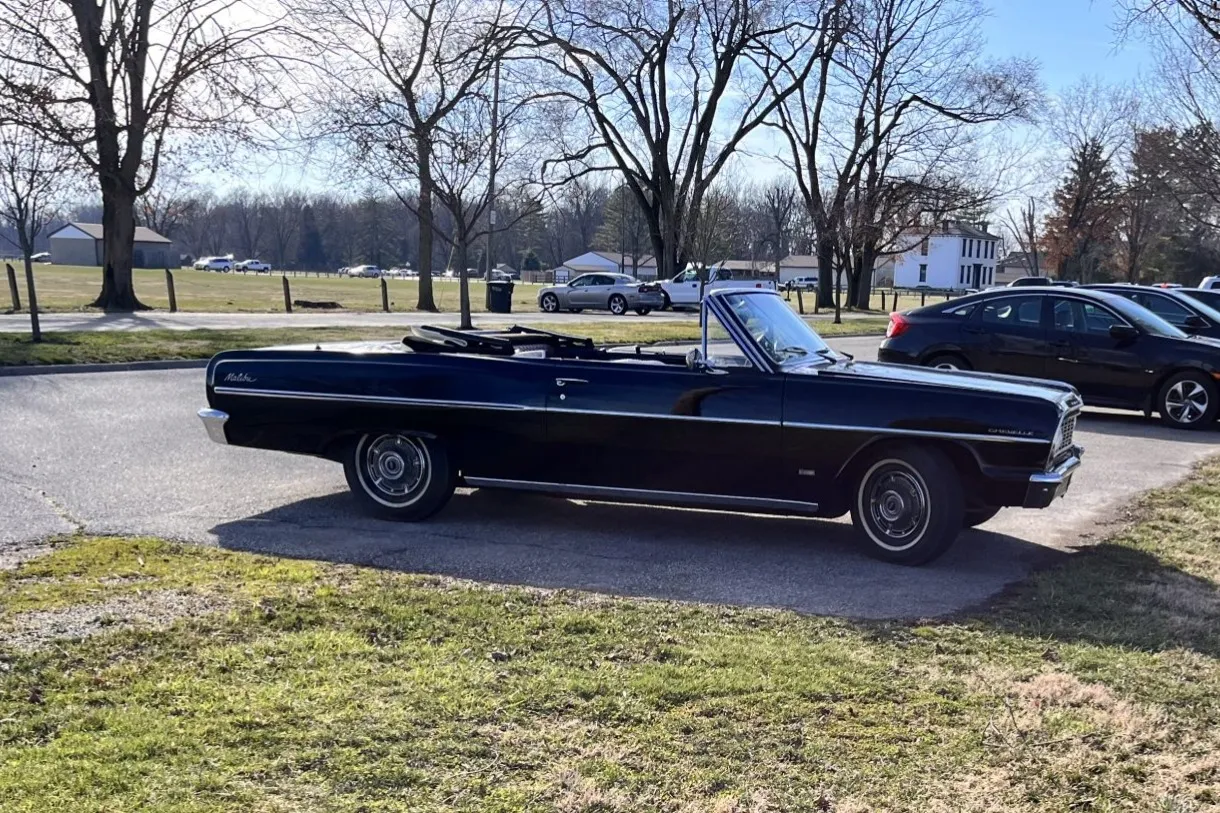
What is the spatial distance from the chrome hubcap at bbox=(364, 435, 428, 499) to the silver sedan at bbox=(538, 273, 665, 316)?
3171cm

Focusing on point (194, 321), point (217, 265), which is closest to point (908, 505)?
point (194, 321)

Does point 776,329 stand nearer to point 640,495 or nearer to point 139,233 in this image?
point 640,495

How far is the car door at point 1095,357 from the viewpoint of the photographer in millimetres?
12352

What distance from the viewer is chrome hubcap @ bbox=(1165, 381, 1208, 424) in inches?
Result: 480

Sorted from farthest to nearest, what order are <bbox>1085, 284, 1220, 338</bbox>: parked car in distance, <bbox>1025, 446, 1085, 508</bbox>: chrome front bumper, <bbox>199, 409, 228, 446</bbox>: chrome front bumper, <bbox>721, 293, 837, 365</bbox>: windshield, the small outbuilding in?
the small outbuilding < <bbox>1085, 284, 1220, 338</bbox>: parked car in distance < <bbox>199, 409, 228, 446</bbox>: chrome front bumper < <bbox>721, 293, 837, 365</bbox>: windshield < <bbox>1025, 446, 1085, 508</bbox>: chrome front bumper

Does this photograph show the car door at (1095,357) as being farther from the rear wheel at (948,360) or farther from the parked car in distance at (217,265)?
the parked car in distance at (217,265)

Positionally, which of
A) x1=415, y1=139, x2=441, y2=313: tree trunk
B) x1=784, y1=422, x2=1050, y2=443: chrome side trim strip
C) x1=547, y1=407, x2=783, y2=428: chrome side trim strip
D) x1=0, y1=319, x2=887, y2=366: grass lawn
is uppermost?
x1=415, y1=139, x2=441, y2=313: tree trunk

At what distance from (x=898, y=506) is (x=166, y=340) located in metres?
14.4

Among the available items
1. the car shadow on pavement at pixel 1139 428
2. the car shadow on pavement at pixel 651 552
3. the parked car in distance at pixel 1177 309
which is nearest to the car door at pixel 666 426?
the car shadow on pavement at pixel 651 552

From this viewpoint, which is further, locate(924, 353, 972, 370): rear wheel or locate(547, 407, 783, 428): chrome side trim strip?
locate(924, 353, 972, 370): rear wheel

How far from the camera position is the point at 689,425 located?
6.32 meters

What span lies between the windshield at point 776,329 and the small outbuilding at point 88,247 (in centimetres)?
9935

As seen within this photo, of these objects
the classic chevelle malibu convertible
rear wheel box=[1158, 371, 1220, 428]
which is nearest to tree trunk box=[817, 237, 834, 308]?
rear wheel box=[1158, 371, 1220, 428]

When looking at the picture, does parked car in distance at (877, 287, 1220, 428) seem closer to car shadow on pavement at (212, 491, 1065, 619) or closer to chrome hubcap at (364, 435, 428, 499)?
car shadow on pavement at (212, 491, 1065, 619)
